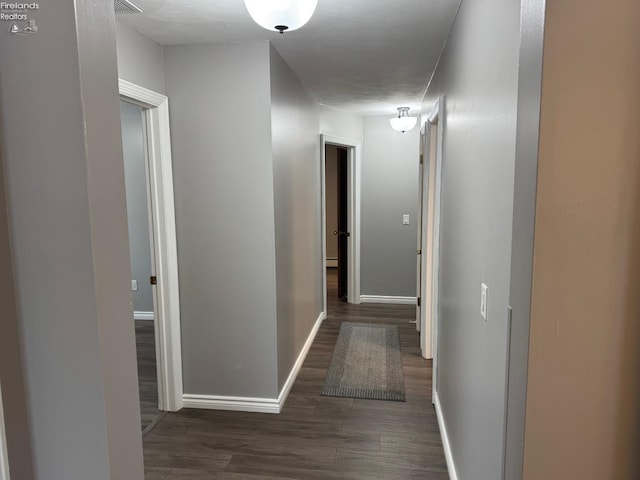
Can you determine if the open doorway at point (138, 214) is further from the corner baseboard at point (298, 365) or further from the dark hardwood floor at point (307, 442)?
the dark hardwood floor at point (307, 442)

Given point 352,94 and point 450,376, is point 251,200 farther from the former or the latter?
point 352,94

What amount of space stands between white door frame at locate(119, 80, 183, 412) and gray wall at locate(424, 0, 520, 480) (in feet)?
5.73

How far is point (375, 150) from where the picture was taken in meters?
5.61

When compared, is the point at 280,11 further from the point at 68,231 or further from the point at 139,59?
the point at 139,59

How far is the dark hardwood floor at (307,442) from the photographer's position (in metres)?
2.34

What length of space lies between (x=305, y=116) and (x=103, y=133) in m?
3.10

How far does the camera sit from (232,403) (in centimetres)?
298

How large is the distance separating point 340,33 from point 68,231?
6.77 ft

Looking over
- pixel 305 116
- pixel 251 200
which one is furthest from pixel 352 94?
pixel 251 200

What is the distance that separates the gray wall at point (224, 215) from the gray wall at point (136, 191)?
199 cm

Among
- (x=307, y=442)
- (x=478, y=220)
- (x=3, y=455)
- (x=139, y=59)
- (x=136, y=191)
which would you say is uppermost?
(x=139, y=59)

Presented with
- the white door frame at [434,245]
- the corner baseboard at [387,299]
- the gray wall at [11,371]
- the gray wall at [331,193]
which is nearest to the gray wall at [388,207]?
the corner baseboard at [387,299]

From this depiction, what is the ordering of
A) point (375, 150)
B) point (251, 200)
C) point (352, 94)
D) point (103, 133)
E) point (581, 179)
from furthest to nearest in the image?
point (375, 150), point (352, 94), point (251, 200), point (103, 133), point (581, 179)

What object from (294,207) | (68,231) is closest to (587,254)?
(68,231)
